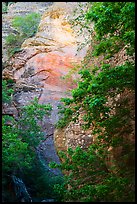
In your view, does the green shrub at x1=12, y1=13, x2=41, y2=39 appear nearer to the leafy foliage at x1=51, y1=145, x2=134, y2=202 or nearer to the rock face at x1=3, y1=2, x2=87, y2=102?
the rock face at x1=3, y1=2, x2=87, y2=102

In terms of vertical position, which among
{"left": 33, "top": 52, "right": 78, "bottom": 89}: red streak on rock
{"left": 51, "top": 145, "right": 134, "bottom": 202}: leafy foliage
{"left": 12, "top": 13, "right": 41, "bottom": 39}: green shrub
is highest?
{"left": 12, "top": 13, "right": 41, "bottom": 39}: green shrub

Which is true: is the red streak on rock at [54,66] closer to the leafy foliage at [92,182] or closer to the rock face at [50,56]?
the rock face at [50,56]

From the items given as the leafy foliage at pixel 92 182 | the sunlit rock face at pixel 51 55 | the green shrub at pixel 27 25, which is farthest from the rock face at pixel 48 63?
the leafy foliage at pixel 92 182

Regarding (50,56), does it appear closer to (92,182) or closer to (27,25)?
(27,25)

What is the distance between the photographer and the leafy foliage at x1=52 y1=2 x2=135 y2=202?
6.68 metres

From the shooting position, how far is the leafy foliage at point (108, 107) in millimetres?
6684

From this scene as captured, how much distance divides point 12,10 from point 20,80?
12858mm

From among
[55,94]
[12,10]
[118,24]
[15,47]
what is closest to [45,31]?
[15,47]

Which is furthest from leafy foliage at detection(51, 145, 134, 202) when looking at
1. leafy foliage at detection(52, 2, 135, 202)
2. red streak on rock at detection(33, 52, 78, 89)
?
red streak on rock at detection(33, 52, 78, 89)

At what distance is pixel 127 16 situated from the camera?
6.38 meters

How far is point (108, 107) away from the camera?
6816 mm

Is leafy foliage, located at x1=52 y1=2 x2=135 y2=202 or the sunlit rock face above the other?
the sunlit rock face

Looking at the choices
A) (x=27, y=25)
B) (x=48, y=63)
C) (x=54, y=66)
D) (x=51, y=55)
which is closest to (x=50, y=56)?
(x=51, y=55)

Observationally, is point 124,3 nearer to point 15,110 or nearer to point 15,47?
point 15,110
